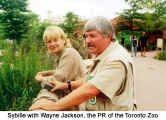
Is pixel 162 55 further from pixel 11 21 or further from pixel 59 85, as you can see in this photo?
pixel 59 85

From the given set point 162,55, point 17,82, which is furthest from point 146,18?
point 17,82

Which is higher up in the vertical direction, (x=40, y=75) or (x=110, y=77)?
(x=110, y=77)

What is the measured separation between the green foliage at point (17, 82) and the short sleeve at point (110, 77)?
124 cm

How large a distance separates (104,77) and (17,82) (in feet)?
4.37

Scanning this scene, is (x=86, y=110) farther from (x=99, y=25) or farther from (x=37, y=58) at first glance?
(x=37, y=58)

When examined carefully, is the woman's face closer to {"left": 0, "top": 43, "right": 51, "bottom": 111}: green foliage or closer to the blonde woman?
the blonde woman

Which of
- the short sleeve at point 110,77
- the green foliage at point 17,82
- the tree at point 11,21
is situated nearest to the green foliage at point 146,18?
the tree at point 11,21

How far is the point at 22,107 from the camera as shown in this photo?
188 centimetres

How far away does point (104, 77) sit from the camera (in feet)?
2.66

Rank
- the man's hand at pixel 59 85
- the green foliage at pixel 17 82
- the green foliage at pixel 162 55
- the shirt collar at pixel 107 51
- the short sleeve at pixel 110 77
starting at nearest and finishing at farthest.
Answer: the short sleeve at pixel 110 77 < the shirt collar at pixel 107 51 < the man's hand at pixel 59 85 < the green foliage at pixel 17 82 < the green foliage at pixel 162 55

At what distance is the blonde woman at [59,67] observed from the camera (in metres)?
1.23

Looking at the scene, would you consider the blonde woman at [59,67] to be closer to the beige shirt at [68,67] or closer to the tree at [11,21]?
the beige shirt at [68,67]

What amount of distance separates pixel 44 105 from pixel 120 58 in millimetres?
466

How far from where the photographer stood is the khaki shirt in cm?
123
